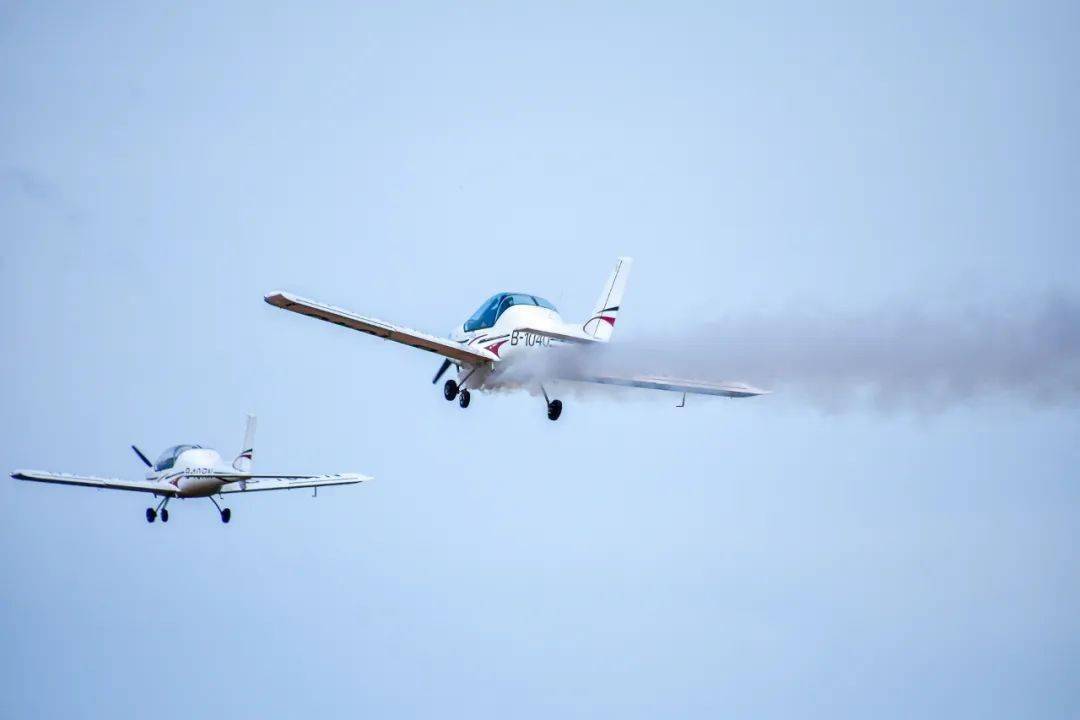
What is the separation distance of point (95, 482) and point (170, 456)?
3379mm

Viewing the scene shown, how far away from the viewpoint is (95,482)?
52.8m

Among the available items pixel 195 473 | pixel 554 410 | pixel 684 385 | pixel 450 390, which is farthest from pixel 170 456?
pixel 684 385

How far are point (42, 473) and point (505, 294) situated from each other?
22.9 metres

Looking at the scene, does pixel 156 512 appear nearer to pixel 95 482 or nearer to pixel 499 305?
pixel 95 482

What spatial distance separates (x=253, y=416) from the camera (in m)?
51.1

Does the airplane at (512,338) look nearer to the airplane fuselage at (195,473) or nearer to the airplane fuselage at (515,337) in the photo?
the airplane fuselage at (515,337)

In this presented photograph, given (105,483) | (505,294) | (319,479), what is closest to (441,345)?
(505,294)

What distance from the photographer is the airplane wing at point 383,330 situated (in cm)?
3531

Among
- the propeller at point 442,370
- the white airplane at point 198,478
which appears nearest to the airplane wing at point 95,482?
the white airplane at point 198,478

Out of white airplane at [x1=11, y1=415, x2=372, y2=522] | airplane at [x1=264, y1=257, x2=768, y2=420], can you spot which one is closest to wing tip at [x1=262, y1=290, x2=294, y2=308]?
airplane at [x1=264, y1=257, x2=768, y2=420]

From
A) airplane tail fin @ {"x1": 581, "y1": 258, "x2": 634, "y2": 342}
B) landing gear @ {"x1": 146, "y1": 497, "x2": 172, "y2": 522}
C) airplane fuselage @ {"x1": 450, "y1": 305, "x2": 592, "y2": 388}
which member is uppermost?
airplane tail fin @ {"x1": 581, "y1": 258, "x2": 634, "y2": 342}

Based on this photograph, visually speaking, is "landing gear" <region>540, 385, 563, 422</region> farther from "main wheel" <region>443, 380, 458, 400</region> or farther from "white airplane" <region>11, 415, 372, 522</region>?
"white airplane" <region>11, 415, 372, 522</region>

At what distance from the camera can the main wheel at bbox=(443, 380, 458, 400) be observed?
3847 cm

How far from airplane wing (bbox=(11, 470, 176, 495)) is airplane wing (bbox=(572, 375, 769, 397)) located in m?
21.1
